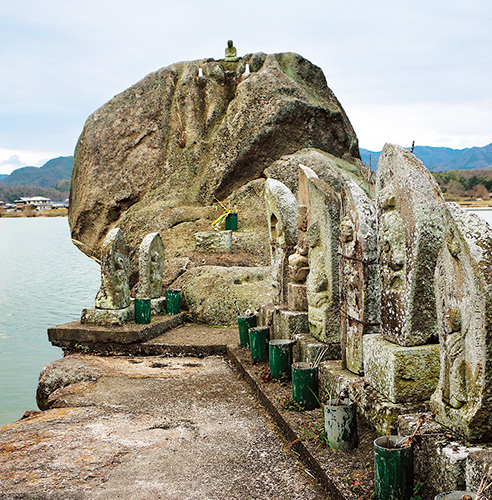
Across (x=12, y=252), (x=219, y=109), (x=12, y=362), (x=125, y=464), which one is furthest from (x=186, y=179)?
(x=12, y=252)

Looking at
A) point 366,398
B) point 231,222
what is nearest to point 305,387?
point 366,398

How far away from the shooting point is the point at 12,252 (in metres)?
34.4

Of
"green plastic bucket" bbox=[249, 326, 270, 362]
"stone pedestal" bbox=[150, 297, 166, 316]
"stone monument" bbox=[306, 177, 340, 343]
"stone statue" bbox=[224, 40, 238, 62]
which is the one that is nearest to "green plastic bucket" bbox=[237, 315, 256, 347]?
"green plastic bucket" bbox=[249, 326, 270, 362]

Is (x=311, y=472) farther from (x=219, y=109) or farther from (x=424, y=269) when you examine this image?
(x=219, y=109)

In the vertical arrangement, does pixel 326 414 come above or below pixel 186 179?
below

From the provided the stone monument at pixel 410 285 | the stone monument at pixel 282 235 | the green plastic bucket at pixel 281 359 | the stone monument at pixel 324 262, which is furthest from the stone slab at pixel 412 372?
the stone monument at pixel 282 235

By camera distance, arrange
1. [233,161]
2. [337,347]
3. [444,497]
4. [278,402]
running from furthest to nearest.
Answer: [233,161] → [337,347] → [278,402] → [444,497]

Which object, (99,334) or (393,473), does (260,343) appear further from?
(393,473)

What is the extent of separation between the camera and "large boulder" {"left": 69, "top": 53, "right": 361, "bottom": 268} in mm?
13055

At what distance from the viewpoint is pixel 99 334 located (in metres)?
7.10

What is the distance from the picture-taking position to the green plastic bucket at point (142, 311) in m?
7.43

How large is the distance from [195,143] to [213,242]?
4.50 m

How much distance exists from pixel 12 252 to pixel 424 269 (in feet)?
115

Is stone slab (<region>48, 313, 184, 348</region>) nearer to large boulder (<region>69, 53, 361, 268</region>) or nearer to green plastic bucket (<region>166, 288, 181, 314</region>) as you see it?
green plastic bucket (<region>166, 288, 181, 314</region>)
